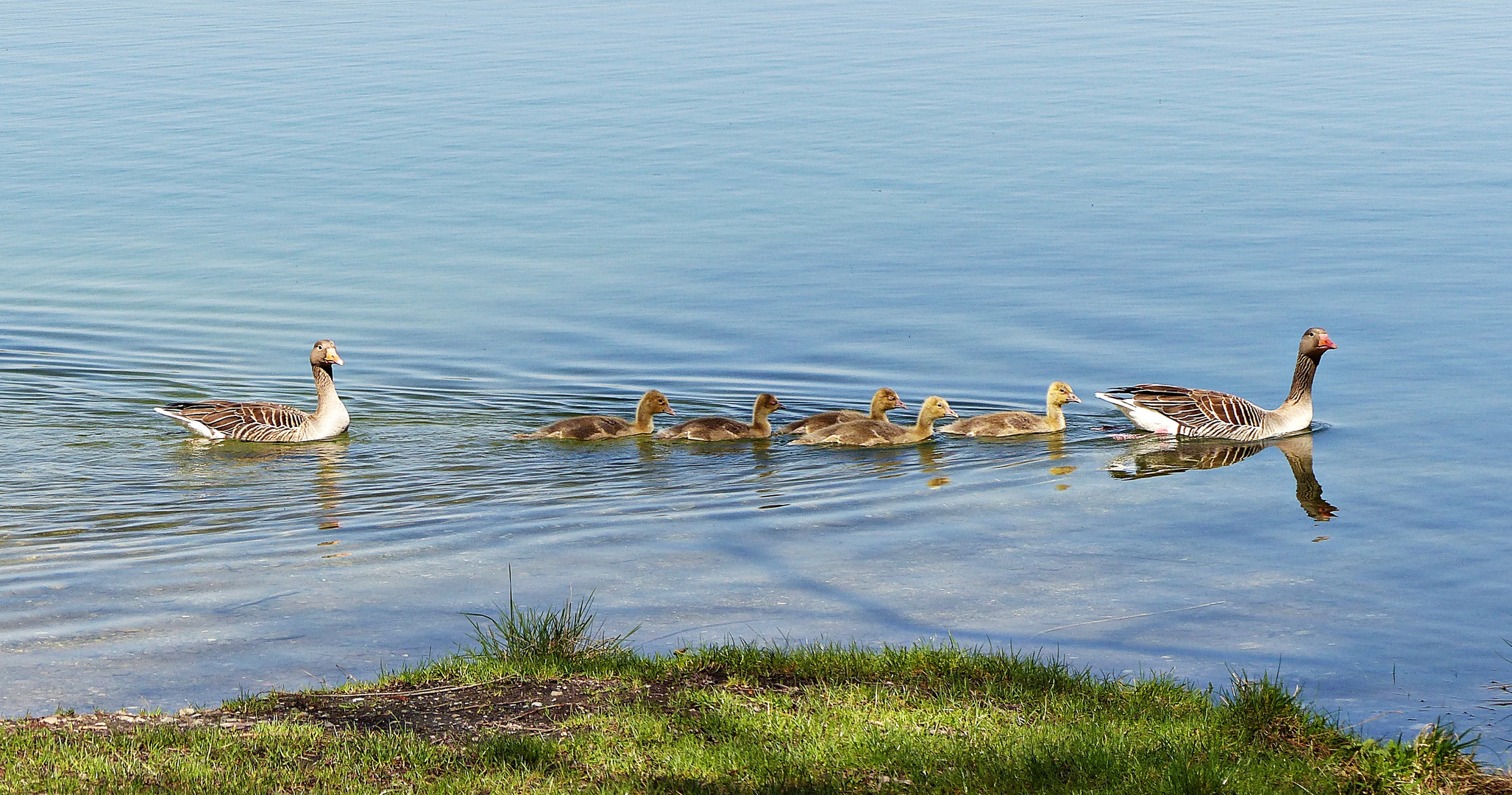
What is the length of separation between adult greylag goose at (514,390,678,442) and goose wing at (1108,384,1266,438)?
4536 millimetres

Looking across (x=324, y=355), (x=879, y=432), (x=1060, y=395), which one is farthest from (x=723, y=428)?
(x=324, y=355)

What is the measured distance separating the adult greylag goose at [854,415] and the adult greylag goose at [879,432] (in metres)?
0.11

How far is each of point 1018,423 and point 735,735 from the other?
849cm

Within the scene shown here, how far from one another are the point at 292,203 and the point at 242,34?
32087 mm

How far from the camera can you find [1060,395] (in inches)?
613

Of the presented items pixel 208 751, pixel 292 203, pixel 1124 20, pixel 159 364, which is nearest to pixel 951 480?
pixel 208 751

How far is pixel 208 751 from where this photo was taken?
696 centimetres

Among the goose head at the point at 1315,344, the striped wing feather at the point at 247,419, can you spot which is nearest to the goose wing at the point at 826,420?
the goose head at the point at 1315,344

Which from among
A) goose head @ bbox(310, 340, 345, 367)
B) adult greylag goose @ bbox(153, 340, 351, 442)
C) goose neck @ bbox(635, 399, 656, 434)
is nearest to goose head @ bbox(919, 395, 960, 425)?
goose neck @ bbox(635, 399, 656, 434)

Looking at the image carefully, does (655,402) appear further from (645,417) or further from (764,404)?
(764,404)

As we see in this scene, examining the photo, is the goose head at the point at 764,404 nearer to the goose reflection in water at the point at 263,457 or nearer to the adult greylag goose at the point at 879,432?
the adult greylag goose at the point at 879,432

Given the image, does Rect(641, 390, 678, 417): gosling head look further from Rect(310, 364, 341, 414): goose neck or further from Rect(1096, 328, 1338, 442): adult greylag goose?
Rect(1096, 328, 1338, 442): adult greylag goose

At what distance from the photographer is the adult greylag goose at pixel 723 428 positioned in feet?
50.3

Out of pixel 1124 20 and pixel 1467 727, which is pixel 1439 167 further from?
pixel 1124 20
